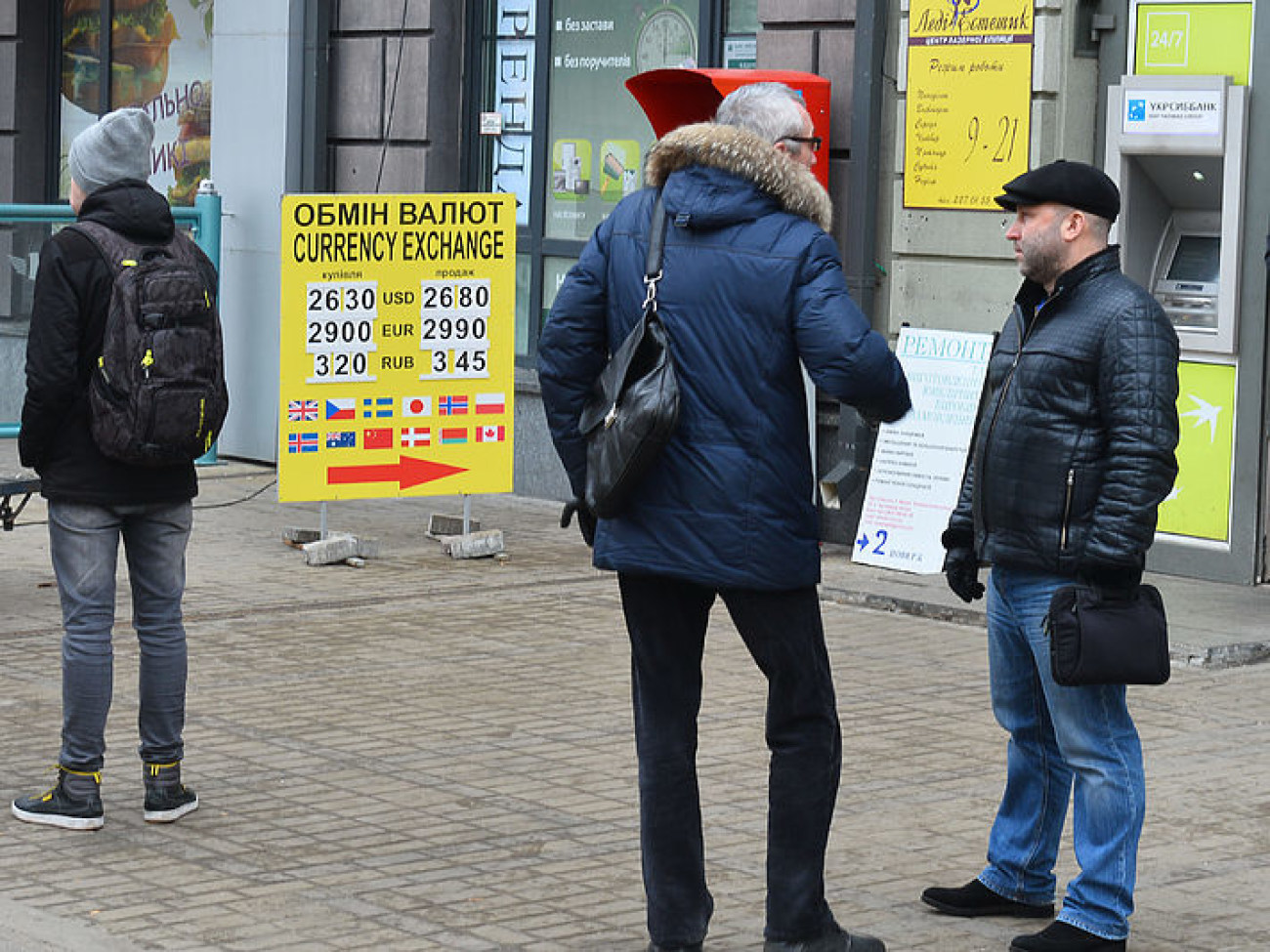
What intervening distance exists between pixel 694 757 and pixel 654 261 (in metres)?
1.04

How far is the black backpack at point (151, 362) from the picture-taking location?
19.3 feet

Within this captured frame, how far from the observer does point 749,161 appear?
477cm

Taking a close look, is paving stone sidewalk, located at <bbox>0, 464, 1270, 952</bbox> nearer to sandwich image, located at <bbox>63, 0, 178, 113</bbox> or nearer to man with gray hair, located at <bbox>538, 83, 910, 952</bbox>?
man with gray hair, located at <bbox>538, 83, 910, 952</bbox>

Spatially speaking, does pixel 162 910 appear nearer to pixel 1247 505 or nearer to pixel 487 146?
pixel 1247 505

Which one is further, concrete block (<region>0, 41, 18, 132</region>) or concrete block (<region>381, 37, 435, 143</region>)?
concrete block (<region>0, 41, 18, 132</region>)

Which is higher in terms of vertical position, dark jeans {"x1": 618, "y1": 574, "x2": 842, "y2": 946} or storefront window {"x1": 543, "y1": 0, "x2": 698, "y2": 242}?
storefront window {"x1": 543, "y1": 0, "x2": 698, "y2": 242}

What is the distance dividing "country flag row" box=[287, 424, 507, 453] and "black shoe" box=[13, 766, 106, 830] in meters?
4.37

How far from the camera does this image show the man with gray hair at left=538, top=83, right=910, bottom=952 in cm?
472

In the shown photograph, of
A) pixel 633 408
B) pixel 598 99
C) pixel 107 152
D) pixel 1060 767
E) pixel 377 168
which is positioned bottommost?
pixel 1060 767

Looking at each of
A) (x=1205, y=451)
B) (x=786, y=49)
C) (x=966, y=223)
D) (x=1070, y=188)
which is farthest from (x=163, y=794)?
(x=786, y=49)

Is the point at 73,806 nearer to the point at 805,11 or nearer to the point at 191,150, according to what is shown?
the point at 805,11

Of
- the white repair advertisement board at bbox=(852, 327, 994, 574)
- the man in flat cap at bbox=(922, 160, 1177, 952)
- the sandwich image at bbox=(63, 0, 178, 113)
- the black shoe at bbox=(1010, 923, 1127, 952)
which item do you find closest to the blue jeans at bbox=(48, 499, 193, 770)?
the man in flat cap at bbox=(922, 160, 1177, 952)

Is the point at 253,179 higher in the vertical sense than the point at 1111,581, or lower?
higher

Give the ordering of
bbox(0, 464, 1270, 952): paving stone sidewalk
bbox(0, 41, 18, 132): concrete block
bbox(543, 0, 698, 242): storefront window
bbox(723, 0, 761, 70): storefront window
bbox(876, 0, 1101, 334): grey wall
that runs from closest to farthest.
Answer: bbox(0, 464, 1270, 952): paving stone sidewalk, bbox(876, 0, 1101, 334): grey wall, bbox(723, 0, 761, 70): storefront window, bbox(543, 0, 698, 242): storefront window, bbox(0, 41, 18, 132): concrete block
